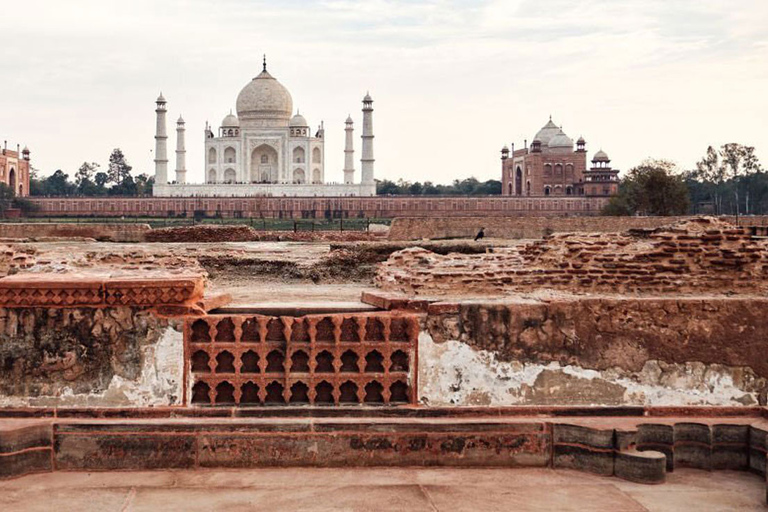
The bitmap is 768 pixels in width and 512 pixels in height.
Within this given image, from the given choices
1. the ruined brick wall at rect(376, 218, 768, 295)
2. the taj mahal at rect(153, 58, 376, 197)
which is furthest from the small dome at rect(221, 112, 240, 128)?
the ruined brick wall at rect(376, 218, 768, 295)

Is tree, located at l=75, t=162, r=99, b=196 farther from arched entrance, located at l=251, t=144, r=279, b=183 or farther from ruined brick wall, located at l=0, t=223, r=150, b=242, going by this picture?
ruined brick wall, located at l=0, t=223, r=150, b=242

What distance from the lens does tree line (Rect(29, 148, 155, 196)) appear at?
6009cm

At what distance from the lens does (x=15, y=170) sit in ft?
176

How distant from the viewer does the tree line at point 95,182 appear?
197ft

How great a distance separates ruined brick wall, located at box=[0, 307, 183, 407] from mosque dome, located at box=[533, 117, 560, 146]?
51846mm

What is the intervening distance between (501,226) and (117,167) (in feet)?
164

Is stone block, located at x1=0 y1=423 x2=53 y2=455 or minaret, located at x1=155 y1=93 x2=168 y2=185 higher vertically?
minaret, located at x1=155 y1=93 x2=168 y2=185

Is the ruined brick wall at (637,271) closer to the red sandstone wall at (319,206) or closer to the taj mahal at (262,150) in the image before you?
the red sandstone wall at (319,206)

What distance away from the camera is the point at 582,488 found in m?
4.48

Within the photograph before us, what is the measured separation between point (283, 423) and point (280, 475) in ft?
0.80

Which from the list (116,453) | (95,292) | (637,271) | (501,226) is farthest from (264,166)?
(116,453)

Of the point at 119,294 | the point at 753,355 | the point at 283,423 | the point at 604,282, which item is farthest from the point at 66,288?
the point at 753,355

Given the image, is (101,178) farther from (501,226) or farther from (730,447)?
(730,447)

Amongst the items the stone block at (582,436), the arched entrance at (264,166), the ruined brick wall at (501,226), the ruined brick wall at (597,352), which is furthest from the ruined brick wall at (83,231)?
Answer: the arched entrance at (264,166)
